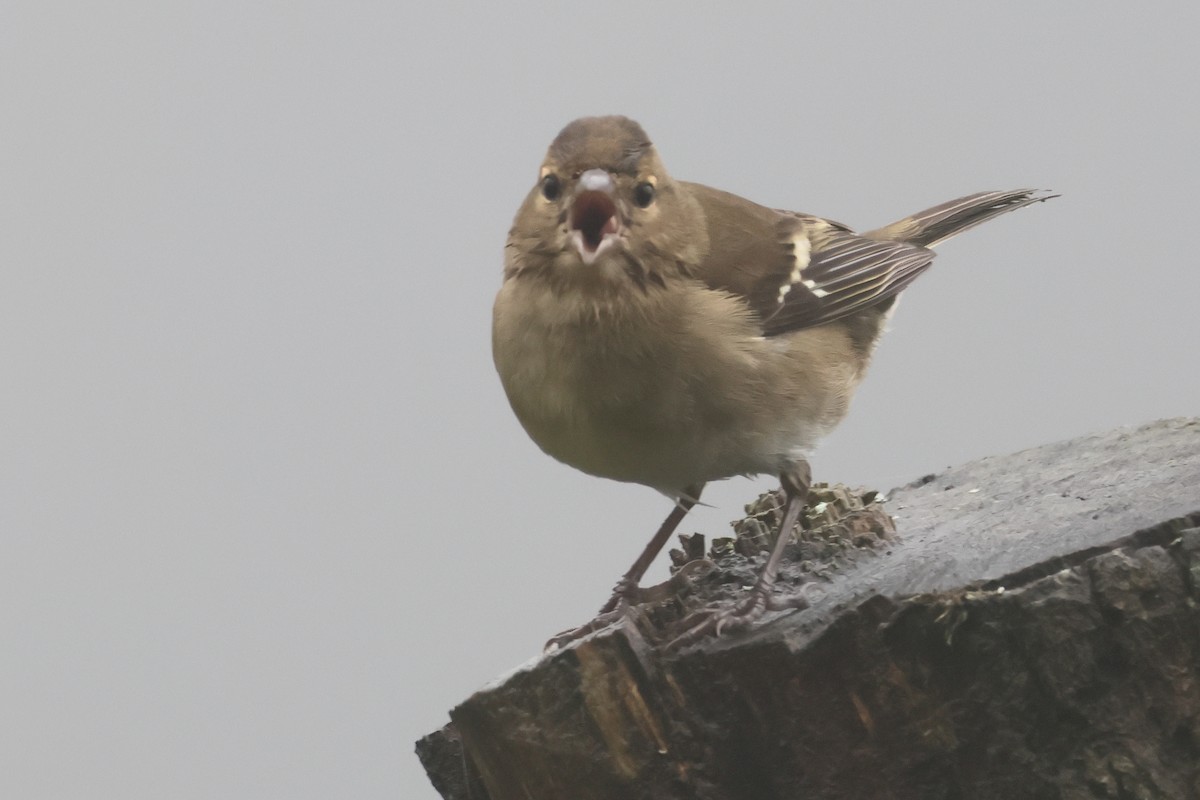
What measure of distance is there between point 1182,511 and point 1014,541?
394mm

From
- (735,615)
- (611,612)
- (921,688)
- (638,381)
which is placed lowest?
(921,688)

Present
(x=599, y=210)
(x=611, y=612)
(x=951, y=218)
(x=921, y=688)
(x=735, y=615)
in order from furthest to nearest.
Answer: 1. (x=951, y=218)
2. (x=611, y=612)
3. (x=599, y=210)
4. (x=735, y=615)
5. (x=921, y=688)

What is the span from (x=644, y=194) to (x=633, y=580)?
1.21 meters

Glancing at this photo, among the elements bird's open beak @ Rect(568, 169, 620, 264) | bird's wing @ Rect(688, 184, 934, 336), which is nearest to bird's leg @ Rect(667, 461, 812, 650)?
bird's wing @ Rect(688, 184, 934, 336)

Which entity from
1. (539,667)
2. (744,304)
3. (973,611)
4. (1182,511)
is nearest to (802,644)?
(973,611)

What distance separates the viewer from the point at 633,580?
4051 mm

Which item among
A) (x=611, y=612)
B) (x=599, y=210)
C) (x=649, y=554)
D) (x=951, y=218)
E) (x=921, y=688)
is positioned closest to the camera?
(x=921, y=688)

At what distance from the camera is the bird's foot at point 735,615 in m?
3.12

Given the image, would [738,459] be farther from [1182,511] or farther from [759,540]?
[1182,511]

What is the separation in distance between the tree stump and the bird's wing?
2.93ft

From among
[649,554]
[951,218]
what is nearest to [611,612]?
[649,554]

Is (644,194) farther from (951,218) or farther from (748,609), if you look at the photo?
(951,218)

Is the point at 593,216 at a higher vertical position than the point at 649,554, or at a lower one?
higher

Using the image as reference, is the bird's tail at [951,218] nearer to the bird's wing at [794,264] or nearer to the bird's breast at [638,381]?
the bird's wing at [794,264]
